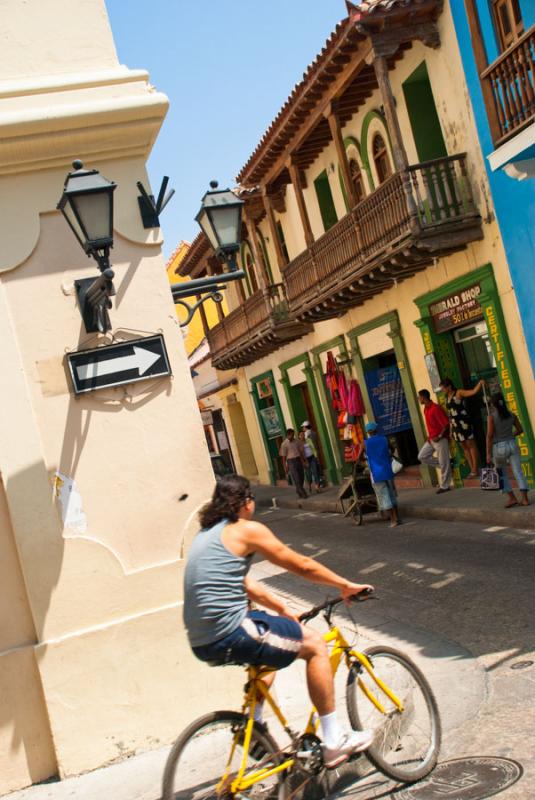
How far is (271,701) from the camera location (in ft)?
14.9

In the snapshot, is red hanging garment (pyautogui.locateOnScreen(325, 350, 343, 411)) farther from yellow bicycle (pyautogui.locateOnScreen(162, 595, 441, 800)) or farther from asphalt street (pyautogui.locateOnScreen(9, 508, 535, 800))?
yellow bicycle (pyautogui.locateOnScreen(162, 595, 441, 800))

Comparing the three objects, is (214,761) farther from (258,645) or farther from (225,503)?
(225,503)

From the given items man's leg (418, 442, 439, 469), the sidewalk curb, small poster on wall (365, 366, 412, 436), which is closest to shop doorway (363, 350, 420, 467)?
small poster on wall (365, 366, 412, 436)

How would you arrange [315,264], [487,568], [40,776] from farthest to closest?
[315,264] < [487,568] < [40,776]

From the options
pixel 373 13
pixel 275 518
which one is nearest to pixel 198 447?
pixel 373 13

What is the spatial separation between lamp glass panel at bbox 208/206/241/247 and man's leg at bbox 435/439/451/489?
988cm

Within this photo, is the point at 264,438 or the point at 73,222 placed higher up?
the point at 73,222

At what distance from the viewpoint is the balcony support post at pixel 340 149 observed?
1728cm

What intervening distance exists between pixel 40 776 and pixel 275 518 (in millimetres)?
16174

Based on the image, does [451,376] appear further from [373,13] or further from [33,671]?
[33,671]

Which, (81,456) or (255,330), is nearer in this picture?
(81,456)

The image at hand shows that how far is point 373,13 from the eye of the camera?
14711 mm

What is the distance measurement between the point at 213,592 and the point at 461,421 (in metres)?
12.8

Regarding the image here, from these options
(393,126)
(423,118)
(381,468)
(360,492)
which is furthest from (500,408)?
(423,118)
